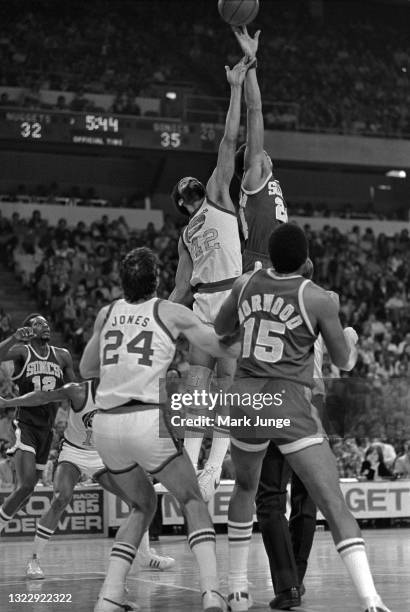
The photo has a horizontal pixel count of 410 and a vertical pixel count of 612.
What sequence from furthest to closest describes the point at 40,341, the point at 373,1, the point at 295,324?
1. the point at 373,1
2. the point at 40,341
3. the point at 295,324

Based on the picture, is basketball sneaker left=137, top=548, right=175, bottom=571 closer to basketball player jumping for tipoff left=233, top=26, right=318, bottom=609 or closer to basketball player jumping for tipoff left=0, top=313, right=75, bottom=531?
basketball player jumping for tipoff left=0, top=313, right=75, bottom=531

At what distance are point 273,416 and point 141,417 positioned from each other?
0.83 metres

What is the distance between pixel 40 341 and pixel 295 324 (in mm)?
6123

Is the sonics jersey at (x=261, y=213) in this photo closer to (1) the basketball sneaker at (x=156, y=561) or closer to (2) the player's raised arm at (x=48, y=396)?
(2) the player's raised arm at (x=48, y=396)

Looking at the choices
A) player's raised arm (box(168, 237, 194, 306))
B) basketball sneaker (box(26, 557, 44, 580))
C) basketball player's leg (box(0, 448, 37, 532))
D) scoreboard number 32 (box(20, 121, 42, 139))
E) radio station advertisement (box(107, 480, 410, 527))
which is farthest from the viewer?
scoreboard number 32 (box(20, 121, 42, 139))

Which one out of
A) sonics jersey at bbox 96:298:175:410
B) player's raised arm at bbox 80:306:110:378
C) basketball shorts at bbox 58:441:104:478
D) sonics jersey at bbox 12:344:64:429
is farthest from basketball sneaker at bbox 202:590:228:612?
sonics jersey at bbox 12:344:64:429

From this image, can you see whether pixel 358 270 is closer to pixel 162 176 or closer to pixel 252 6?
pixel 162 176

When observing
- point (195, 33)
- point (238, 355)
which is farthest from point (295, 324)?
point (195, 33)

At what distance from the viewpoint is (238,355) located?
6.99 m

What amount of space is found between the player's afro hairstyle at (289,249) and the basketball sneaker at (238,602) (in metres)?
2.22

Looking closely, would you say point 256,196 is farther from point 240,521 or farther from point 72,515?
point 72,515

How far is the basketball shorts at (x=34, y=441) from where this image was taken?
11664mm

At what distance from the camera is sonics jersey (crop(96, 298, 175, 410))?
21.6 ft

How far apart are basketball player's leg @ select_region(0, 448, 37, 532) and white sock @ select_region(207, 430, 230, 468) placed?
10.4ft
